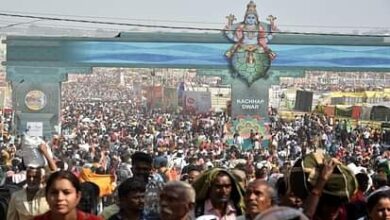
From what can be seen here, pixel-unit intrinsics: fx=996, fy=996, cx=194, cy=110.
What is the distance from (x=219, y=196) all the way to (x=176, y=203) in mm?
773

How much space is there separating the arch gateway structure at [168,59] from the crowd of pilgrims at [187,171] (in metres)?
0.90

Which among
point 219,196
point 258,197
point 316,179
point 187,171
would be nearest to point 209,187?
point 219,196

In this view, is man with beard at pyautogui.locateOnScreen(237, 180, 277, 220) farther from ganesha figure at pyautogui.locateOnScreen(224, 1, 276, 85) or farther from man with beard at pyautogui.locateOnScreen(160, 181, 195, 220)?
ganesha figure at pyautogui.locateOnScreen(224, 1, 276, 85)

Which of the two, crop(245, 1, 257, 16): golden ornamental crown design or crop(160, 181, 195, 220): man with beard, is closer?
crop(160, 181, 195, 220): man with beard

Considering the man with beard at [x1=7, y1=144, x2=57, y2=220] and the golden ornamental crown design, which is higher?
the golden ornamental crown design

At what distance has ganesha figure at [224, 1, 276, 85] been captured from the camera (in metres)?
24.6

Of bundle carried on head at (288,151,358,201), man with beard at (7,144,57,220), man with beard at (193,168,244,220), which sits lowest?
man with beard at (7,144,57,220)

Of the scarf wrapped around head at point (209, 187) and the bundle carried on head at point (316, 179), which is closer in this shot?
the bundle carried on head at point (316, 179)

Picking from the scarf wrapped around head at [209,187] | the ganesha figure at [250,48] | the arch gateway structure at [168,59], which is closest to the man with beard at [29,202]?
the scarf wrapped around head at [209,187]

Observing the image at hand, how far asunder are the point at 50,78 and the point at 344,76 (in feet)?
66.4

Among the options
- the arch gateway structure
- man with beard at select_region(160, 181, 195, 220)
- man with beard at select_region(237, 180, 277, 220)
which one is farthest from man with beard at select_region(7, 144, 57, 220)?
the arch gateway structure

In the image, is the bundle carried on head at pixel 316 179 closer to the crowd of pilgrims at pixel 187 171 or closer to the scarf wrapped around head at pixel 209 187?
the crowd of pilgrims at pixel 187 171

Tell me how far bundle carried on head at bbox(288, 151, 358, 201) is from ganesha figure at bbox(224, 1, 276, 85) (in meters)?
19.5

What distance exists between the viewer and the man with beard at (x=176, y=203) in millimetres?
4785
